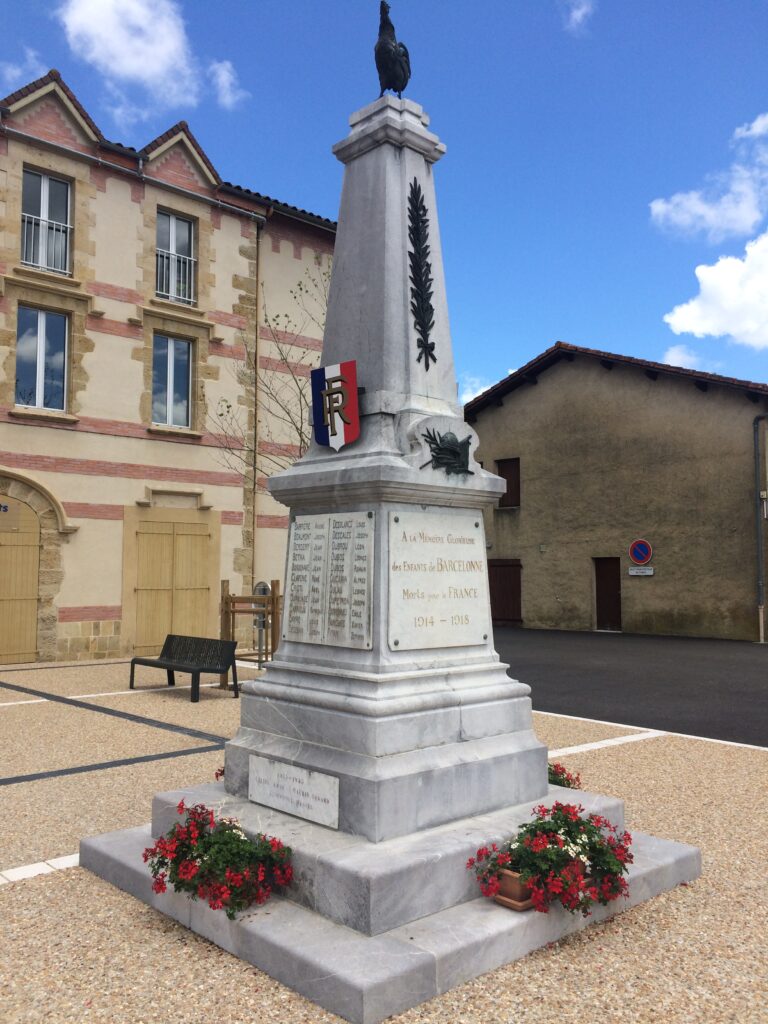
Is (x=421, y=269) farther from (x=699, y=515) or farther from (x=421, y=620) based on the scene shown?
(x=699, y=515)

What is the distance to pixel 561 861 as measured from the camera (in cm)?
361

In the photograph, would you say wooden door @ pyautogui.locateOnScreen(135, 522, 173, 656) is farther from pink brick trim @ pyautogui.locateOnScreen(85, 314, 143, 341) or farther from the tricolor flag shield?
the tricolor flag shield

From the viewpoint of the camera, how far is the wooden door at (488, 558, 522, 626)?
1033 inches

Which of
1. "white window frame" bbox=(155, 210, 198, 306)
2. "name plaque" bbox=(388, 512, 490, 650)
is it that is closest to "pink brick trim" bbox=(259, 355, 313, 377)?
"white window frame" bbox=(155, 210, 198, 306)

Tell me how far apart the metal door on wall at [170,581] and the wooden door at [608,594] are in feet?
41.3

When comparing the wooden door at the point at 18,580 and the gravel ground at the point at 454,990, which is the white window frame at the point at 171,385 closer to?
the wooden door at the point at 18,580

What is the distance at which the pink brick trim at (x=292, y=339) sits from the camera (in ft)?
57.2

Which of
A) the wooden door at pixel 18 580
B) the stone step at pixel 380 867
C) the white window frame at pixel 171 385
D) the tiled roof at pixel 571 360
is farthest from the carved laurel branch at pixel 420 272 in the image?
the tiled roof at pixel 571 360

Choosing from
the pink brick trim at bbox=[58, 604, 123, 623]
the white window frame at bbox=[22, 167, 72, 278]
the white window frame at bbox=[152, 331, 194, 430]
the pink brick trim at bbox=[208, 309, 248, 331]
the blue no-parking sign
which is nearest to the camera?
A: the pink brick trim at bbox=[58, 604, 123, 623]

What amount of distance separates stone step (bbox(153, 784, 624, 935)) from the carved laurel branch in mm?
2493

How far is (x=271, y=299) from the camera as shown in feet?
57.8

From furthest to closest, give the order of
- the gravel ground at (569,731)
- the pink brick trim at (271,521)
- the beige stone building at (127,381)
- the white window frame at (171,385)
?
1. the pink brick trim at (271,521)
2. the white window frame at (171,385)
3. the beige stone building at (127,381)
4. the gravel ground at (569,731)

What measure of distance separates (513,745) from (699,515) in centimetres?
1888

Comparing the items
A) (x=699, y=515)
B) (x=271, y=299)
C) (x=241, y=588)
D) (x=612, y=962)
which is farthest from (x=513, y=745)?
(x=699, y=515)
